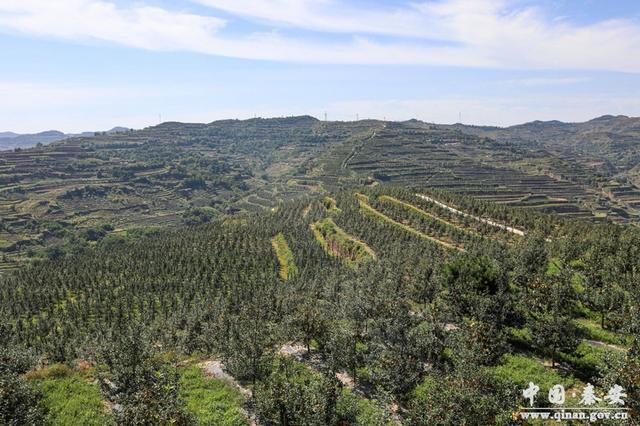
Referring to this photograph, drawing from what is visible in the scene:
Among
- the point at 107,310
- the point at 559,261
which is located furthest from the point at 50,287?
the point at 559,261

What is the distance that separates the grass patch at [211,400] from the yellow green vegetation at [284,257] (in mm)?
61945

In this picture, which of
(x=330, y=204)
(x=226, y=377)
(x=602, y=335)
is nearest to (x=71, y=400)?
(x=226, y=377)

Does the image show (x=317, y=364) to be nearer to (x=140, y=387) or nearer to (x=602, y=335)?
(x=140, y=387)

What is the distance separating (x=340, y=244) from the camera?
404 ft

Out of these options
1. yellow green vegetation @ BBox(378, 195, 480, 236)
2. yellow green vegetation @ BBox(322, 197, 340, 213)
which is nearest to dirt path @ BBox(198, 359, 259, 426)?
yellow green vegetation @ BBox(378, 195, 480, 236)

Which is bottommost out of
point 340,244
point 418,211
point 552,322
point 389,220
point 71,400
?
point 340,244

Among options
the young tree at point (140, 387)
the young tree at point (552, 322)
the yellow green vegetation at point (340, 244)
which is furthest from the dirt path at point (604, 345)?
the yellow green vegetation at point (340, 244)

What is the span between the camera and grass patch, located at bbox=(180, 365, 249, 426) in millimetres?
31594

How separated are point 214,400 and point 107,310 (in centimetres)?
6906

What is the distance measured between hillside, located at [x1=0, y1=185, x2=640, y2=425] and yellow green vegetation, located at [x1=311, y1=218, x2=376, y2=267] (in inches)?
289

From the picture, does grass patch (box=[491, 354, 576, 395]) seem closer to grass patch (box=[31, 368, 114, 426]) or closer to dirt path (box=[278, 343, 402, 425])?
dirt path (box=[278, 343, 402, 425])

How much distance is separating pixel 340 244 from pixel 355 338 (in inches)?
3173

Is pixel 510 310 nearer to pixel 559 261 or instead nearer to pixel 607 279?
pixel 607 279

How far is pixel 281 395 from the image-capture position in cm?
2831
